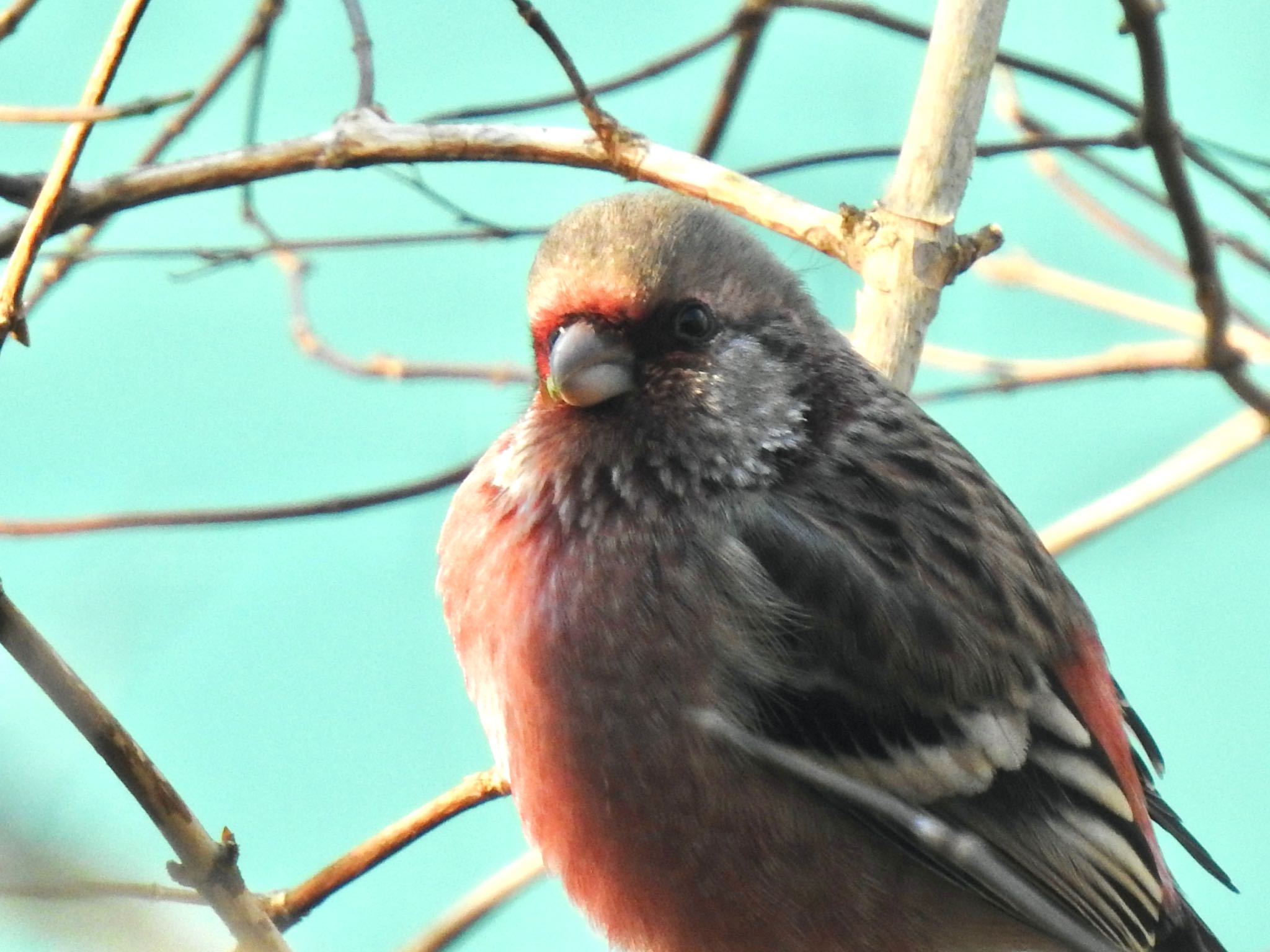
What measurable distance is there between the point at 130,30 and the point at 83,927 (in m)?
1.40

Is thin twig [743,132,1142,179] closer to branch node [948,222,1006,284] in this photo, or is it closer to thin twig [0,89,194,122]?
branch node [948,222,1006,284]

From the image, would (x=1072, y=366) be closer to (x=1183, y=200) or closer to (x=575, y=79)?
(x=1183, y=200)

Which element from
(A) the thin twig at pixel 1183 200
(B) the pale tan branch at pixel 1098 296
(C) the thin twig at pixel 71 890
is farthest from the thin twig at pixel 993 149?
(C) the thin twig at pixel 71 890

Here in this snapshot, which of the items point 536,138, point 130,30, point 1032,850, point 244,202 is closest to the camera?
point 130,30

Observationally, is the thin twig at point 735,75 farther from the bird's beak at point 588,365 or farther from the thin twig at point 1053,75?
the bird's beak at point 588,365

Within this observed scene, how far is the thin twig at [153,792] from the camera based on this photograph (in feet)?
4.96

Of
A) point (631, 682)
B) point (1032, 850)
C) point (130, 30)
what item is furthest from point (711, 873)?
point (130, 30)

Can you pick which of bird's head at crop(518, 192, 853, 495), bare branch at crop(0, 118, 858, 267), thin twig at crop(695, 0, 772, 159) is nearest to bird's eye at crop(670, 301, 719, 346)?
bird's head at crop(518, 192, 853, 495)

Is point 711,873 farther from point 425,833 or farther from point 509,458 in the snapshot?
point 509,458

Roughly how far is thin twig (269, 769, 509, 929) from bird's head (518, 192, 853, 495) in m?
0.75

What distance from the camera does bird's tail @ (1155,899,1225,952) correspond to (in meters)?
2.89

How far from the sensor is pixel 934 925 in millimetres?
2699

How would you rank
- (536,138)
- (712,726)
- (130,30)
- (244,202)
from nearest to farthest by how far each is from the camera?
(712,726), (130,30), (536,138), (244,202)

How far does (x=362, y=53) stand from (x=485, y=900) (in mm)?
1863
